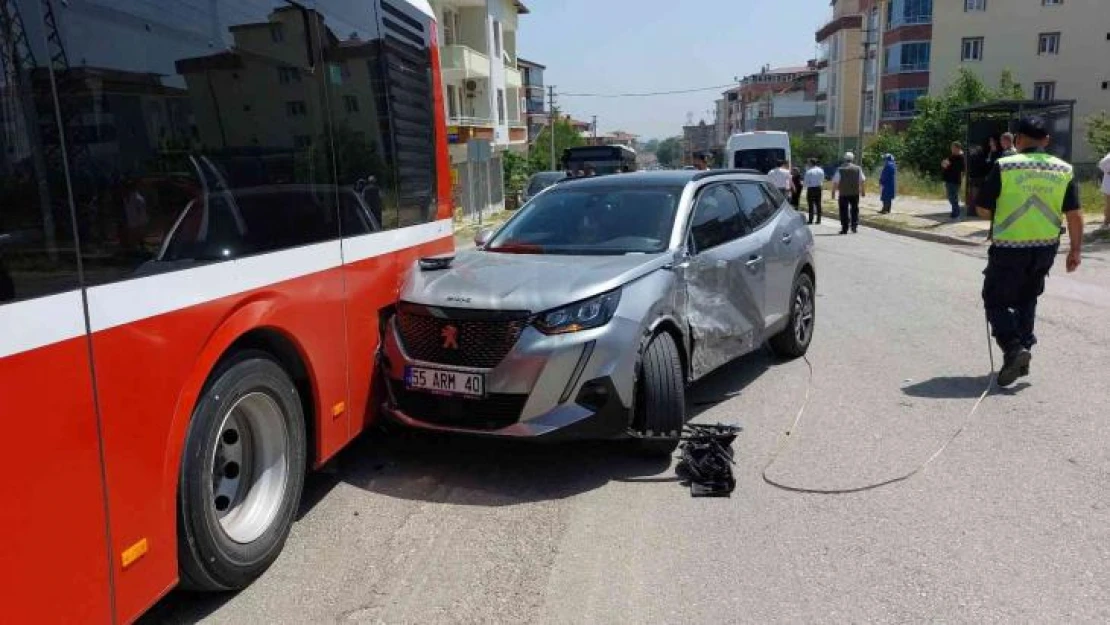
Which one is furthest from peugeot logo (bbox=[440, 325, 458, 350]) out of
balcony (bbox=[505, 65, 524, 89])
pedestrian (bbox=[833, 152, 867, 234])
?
balcony (bbox=[505, 65, 524, 89])

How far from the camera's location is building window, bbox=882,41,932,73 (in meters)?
66.4

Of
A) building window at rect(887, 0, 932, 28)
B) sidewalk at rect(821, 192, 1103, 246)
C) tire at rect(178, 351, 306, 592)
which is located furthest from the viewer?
building window at rect(887, 0, 932, 28)

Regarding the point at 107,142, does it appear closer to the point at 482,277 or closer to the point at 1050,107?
the point at 482,277

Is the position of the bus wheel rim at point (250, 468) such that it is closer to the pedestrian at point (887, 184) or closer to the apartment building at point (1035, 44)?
the pedestrian at point (887, 184)

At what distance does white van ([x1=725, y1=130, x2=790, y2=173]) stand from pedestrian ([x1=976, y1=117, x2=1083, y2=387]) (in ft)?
69.6

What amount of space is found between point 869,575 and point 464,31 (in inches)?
1716

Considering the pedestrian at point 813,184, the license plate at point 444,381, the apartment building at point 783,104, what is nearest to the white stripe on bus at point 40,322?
the license plate at point 444,381

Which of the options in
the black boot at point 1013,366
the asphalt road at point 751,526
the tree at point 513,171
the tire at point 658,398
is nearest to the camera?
the asphalt road at point 751,526

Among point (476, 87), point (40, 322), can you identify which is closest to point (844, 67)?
point (476, 87)

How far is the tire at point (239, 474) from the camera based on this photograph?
3.24 metres

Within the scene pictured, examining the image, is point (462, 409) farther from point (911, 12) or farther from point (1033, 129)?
point (911, 12)

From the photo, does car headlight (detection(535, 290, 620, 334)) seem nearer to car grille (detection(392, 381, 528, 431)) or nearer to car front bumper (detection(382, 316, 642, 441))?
car front bumper (detection(382, 316, 642, 441))

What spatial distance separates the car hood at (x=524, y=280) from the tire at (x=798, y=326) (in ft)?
7.83

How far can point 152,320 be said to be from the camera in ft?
9.64
